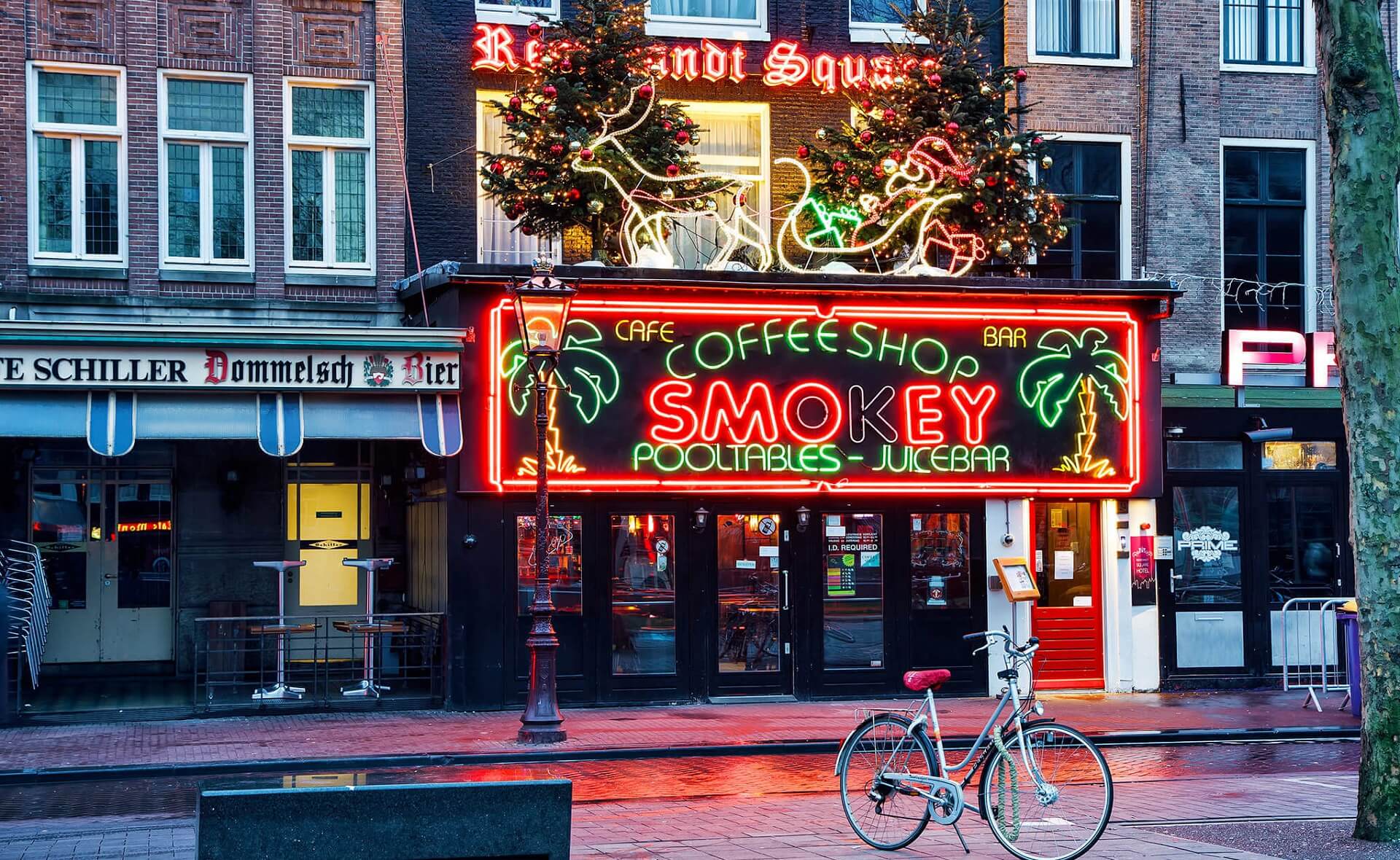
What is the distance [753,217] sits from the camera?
22.1 metres

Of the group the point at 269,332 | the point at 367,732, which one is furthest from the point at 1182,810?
the point at 269,332

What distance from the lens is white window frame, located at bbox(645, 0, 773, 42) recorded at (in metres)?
21.6

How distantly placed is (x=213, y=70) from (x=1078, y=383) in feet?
37.9

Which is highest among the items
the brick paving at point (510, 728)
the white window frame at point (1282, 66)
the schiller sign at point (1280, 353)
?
the white window frame at point (1282, 66)

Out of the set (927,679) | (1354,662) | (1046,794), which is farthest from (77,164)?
(1354,662)

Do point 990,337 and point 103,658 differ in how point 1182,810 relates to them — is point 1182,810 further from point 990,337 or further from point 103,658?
point 103,658

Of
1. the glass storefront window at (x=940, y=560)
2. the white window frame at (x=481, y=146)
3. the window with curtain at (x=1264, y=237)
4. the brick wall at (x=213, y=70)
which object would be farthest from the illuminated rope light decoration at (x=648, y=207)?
the window with curtain at (x=1264, y=237)

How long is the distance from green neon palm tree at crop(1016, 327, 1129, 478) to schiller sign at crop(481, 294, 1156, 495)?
0.02 meters

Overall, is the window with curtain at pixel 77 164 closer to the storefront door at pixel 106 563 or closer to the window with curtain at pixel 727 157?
the storefront door at pixel 106 563

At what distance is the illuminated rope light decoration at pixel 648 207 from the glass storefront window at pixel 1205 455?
20.3ft

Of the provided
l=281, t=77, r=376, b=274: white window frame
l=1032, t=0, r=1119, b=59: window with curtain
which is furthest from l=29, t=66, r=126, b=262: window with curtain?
l=1032, t=0, r=1119, b=59: window with curtain

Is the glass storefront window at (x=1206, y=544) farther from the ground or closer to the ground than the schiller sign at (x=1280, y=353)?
closer to the ground

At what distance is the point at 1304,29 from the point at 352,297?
46.0 ft

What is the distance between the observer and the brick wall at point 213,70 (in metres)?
19.3
